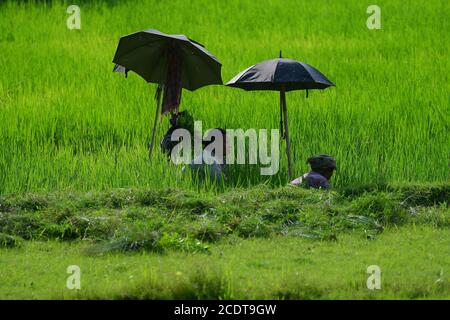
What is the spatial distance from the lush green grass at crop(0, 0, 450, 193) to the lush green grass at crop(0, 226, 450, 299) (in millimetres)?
1612

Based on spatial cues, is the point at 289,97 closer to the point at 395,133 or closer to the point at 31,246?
A: the point at 395,133

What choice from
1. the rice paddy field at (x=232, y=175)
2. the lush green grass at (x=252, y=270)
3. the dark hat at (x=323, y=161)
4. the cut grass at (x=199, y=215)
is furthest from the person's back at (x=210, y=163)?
the lush green grass at (x=252, y=270)

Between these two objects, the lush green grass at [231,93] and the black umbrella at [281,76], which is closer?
the black umbrella at [281,76]

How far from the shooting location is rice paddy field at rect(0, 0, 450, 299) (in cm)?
623

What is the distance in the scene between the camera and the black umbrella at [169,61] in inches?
359

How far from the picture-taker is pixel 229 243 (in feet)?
23.3

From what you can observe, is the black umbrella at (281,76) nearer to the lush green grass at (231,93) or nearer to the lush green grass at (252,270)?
the lush green grass at (231,93)

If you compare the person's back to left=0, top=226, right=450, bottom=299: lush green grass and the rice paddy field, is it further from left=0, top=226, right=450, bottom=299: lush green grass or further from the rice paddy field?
left=0, top=226, right=450, bottom=299: lush green grass

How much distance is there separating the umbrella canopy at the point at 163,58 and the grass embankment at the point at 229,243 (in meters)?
1.71

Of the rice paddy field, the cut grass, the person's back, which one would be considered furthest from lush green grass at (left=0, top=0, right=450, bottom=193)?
the cut grass

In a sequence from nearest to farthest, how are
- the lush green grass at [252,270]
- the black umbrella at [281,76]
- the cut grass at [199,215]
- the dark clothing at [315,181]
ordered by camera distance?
the lush green grass at [252,270], the cut grass at [199,215], the dark clothing at [315,181], the black umbrella at [281,76]

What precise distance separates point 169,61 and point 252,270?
345 centimetres

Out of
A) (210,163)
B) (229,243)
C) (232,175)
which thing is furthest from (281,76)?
(229,243)

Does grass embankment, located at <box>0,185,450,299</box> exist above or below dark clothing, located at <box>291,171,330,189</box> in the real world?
below
